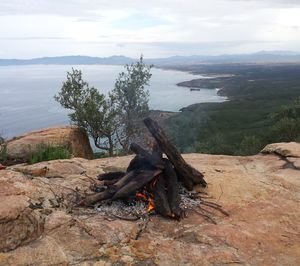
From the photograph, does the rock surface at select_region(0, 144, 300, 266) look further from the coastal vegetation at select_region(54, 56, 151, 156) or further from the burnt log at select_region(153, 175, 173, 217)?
the coastal vegetation at select_region(54, 56, 151, 156)

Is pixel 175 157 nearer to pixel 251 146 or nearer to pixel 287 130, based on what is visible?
pixel 251 146

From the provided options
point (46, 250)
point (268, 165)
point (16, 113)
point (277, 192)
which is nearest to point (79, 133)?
point (268, 165)

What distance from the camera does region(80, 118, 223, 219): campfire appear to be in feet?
29.2

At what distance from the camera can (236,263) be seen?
7.01 meters

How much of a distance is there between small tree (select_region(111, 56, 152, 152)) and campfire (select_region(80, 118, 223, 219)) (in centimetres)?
2005

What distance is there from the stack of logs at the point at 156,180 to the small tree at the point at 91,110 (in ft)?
54.8

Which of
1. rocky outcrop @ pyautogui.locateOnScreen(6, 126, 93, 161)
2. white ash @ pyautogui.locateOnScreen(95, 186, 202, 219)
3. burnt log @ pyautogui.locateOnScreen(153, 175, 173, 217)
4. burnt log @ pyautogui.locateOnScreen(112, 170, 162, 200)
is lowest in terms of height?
rocky outcrop @ pyautogui.locateOnScreen(6, 126, 93, 161)

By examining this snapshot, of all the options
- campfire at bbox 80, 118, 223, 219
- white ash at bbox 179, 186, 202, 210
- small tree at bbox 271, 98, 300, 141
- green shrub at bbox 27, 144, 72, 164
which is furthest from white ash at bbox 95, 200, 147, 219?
small tree at bbox 271, 98, 300, 141

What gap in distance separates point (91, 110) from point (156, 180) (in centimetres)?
1783

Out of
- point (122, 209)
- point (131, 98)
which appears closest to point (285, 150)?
point (122, 209)

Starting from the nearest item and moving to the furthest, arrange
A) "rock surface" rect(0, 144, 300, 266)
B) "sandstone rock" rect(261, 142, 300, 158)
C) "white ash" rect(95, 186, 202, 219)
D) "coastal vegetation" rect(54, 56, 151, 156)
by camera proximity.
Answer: "rock surface" rect(0, 144, 300, 266), "white ash" rect(95, 186, 202, 219), "sandstone rock" rect(261, 142, 300, 158), "coastal vegetation" rect(54, 56, 151, 156)

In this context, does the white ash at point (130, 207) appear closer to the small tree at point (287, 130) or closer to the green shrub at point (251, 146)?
the green shrub at point (251, 146)

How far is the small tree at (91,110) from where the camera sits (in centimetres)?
2680

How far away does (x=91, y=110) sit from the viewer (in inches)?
1049
